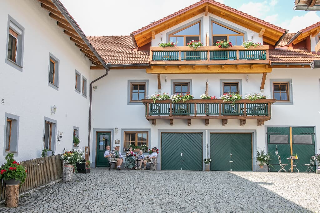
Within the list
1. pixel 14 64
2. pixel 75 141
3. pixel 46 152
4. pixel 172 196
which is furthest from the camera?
pixel 75 141

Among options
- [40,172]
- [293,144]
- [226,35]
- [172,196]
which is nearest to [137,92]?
[226,35]

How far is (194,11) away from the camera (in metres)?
21.0

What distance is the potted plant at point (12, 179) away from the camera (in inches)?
352

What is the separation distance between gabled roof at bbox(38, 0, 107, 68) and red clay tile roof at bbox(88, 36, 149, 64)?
90.9 inches

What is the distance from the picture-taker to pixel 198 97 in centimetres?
2094

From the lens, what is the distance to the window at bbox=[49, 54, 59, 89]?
14639 mm

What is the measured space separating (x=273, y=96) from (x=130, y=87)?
7.65 m

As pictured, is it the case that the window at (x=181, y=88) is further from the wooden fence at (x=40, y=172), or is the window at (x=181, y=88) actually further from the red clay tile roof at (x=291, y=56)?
the wooden fence at (x=40, y=172)

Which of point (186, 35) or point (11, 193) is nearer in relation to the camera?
point (11, 193)

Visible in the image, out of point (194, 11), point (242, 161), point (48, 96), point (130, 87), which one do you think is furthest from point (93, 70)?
point (242, 161)

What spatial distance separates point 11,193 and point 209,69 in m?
13.2

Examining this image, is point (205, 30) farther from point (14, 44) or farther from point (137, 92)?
point (14, 44)

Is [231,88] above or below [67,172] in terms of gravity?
above

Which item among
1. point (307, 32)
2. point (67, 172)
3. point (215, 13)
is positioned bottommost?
point (67, 172)
